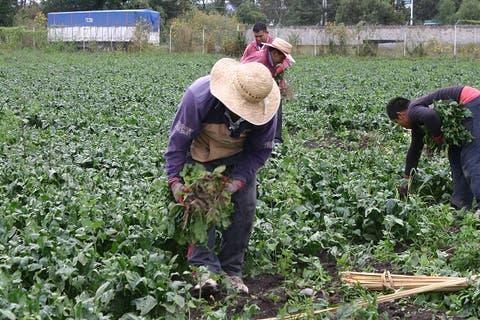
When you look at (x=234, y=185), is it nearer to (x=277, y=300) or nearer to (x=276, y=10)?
A: (x=277, y=300)

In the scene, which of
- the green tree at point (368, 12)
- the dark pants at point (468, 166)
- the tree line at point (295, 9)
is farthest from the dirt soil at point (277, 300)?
the green tree at point (368, 12)

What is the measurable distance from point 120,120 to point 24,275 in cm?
768

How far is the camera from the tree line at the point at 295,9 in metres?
66.4

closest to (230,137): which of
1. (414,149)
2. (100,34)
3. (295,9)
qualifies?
(414,149)

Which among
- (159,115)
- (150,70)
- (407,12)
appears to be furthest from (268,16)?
(159,115)

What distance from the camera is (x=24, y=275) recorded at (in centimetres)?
509

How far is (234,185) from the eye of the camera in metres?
5.23

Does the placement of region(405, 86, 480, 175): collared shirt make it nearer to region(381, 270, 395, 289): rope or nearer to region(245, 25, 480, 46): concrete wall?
region(381, 270, 395, 289): rope

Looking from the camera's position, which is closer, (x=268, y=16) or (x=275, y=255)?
(x=275, y=255)

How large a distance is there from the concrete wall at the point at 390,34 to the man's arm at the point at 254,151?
38.7m

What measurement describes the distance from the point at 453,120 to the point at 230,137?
8.94 ft

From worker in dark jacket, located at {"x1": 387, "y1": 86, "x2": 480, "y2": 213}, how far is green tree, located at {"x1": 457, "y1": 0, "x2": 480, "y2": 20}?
69811 millimetres

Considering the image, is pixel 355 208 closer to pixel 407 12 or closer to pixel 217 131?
pixel 217 131

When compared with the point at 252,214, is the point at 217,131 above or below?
above
